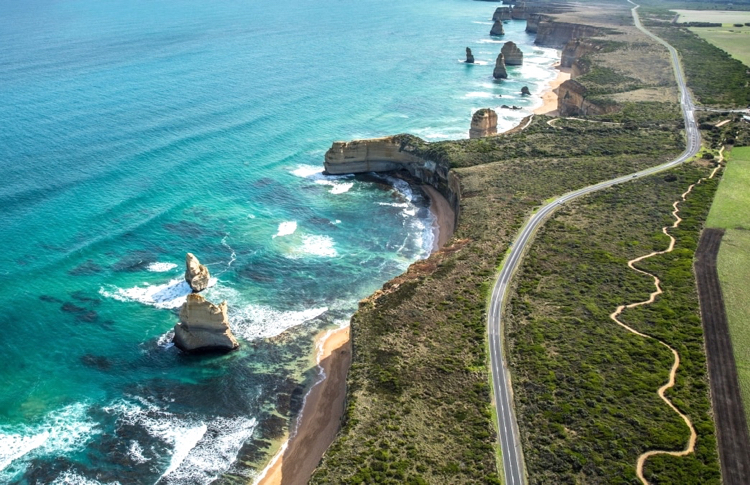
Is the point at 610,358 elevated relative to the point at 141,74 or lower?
lower

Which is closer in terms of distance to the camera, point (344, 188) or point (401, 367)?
point (401, 367)

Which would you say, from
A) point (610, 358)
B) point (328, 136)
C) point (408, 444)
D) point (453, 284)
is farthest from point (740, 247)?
point (328, 136)

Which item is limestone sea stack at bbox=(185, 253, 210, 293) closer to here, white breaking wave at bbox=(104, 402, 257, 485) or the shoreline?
the shoreline

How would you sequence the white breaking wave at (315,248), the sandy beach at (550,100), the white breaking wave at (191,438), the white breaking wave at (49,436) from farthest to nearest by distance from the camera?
the sandy beach at (550,100) → the white breaking wave at (315,248) → the white breaking wave at (49,436) → the white breaking wave at (191,438)

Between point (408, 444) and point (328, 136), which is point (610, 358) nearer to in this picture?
point (408, 444)

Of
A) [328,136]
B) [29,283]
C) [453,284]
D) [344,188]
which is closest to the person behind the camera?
[453,284]

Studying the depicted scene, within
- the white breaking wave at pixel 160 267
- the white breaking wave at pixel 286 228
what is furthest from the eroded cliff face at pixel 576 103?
the white breaking wave at pixel 160 267

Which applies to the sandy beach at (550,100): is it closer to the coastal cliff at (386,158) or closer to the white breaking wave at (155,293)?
the coastal cliff at (386,158)
